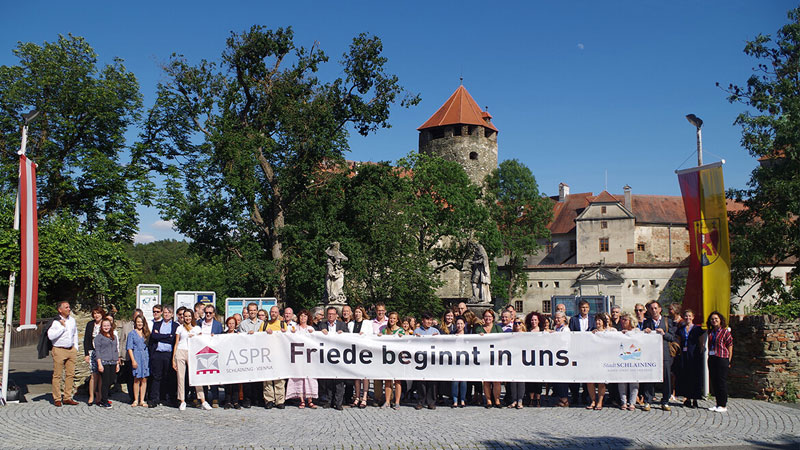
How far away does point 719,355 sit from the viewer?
10.6 meters

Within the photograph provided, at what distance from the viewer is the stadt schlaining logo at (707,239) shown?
39.8 feet

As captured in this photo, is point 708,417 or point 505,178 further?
point 505,178

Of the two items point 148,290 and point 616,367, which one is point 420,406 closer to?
point 616,367

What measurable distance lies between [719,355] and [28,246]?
11561 mm

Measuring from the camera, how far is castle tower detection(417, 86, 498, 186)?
56.6m

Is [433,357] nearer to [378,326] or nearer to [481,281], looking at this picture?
[378,326]

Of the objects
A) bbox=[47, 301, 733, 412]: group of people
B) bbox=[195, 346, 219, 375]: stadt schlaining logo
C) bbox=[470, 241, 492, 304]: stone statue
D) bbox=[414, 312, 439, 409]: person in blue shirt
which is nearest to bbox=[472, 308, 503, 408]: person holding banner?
bbox=[47, 301, 733, 412]: group of people

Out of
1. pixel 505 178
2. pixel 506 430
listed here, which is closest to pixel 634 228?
pixel 505 178

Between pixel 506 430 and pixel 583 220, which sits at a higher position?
pixel 583 220

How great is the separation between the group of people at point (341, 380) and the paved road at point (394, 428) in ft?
1.14

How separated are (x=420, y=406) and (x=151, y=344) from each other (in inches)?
177

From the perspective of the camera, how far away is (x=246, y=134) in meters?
27.8

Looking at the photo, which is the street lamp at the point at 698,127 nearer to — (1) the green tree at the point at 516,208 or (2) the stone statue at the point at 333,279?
(2) the stone statue at the point at 333,279

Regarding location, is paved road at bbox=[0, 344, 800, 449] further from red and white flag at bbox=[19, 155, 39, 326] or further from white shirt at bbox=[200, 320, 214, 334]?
red and white flag at bbox=[19, 155, 39, 326]
